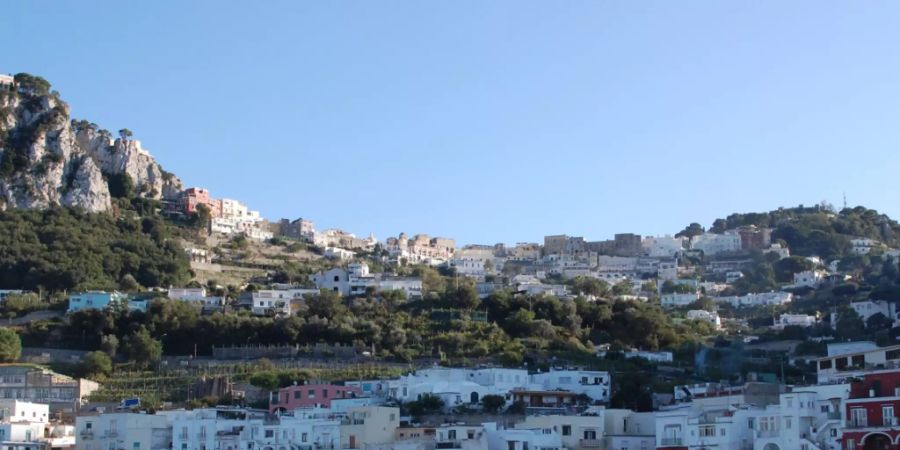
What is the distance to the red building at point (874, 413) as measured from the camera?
146ft

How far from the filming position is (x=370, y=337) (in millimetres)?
69750

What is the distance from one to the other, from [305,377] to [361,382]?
422 cm

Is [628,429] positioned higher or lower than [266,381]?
lower

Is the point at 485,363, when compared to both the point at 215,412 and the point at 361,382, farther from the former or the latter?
the point at 215,412

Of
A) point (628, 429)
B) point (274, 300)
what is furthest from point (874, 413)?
point (274, 300)

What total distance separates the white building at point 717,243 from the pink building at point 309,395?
74.4m

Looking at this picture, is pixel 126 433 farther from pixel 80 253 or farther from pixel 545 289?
pixel 545 289

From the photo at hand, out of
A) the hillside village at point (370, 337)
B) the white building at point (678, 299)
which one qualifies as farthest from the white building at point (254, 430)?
the white building at point (678, 299)

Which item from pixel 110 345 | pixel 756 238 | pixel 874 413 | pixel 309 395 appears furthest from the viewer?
pixel 756 238

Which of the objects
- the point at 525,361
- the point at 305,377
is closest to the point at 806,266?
the point at 525,361

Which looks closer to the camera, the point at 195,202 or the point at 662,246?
the point at 195,202

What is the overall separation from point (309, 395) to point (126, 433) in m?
7.36

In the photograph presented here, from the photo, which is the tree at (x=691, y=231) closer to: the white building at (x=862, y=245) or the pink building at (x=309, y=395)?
the white building at (x=862, y=245)

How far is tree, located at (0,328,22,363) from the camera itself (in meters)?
67.2
